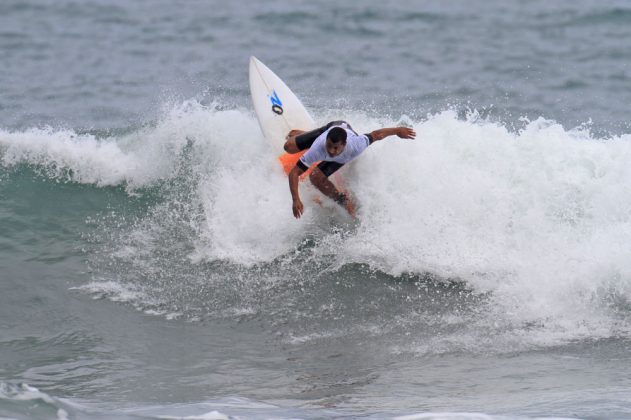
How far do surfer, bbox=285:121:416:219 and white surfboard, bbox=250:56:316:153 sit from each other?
3.28ft

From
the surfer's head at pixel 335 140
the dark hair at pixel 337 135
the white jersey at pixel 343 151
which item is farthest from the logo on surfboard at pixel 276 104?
the dark hair at pixel 337 135

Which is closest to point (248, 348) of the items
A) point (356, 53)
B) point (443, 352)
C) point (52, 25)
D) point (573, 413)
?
point (443, 352)

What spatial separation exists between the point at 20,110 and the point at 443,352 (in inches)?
368

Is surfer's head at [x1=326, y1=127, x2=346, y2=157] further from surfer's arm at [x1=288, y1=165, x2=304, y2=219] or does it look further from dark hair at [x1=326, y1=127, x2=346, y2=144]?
surfer's arm at [x1=288, y1=165, x2=304, y2=219]

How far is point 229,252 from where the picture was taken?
981cm

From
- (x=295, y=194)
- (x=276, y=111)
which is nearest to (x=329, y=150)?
(x=295, y=194)

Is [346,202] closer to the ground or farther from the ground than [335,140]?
closer to the ground

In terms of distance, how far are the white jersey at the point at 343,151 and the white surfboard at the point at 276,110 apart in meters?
1.48

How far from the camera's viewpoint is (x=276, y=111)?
11.2 m

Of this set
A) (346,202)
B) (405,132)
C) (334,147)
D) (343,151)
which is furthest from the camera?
(346,202)

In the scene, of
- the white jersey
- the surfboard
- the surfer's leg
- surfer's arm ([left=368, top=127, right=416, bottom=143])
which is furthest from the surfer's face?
the surfboard

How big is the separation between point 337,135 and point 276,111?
8.32 ft

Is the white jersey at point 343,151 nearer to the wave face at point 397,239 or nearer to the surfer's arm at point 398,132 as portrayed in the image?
the surfer's arm at point 398,132

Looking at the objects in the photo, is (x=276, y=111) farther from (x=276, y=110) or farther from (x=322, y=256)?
(x=322, y=256)
